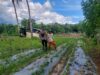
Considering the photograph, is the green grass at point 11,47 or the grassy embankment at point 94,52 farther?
the green grass at point 11,47

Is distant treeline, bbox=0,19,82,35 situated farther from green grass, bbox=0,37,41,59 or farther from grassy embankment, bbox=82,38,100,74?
grassy embankment, bbox=82,38,100,74

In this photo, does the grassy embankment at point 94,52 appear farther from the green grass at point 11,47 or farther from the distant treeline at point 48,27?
the distant treeline at point 48,27

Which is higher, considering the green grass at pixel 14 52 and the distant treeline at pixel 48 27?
the green grass at pixel 14 52

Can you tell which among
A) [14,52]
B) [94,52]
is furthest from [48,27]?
[14,52]

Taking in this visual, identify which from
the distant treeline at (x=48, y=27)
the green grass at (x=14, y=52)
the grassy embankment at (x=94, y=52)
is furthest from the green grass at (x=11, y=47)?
the distant treeline at (x=48, y=27)

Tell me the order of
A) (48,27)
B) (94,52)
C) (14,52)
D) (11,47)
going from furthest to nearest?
(48,27)
(11,47)
(94,52)
(14,52)

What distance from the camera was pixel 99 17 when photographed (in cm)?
3153

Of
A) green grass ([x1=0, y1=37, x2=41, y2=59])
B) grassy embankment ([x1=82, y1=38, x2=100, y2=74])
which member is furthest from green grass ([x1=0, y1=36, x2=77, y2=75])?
grassy embankment ([x1=82, y1=38, x2=100, y2=74])

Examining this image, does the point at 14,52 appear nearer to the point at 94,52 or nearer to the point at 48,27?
the point at 94,52

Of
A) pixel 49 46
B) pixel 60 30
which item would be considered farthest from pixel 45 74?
pixel 60 30

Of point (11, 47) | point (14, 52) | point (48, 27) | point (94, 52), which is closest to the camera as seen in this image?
point (14, 52)

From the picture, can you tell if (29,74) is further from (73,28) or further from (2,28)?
(73,28)

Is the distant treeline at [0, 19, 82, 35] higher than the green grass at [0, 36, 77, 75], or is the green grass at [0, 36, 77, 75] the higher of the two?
the green grass at [0, 36, 77, 75]

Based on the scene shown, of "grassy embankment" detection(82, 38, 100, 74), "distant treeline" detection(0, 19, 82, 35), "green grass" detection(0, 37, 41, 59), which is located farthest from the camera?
"distant treeline" detection(0, 19, 82, 35)
